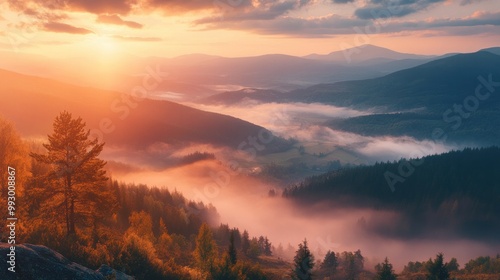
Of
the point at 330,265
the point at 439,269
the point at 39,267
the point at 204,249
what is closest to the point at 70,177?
the point at 39,267

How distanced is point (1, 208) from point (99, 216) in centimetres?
1121

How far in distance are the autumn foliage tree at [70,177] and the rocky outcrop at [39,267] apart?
9.54 meters

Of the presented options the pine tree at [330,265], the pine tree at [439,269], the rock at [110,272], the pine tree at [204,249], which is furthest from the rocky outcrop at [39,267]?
the pine tree at [330,265]

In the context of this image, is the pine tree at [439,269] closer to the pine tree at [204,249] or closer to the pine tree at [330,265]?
the pine tree at [204,249]

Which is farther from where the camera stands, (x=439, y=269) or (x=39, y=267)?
(x=439, y=269)

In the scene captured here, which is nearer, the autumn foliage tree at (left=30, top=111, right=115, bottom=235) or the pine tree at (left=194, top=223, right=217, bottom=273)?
the autumn foliage tree at (left=30, top=111, right=115, bottom=235)

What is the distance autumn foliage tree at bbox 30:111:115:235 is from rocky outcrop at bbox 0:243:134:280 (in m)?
9.54

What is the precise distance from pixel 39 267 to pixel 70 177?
39.9 ft

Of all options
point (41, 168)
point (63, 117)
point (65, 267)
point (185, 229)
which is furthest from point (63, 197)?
point (185, 229)

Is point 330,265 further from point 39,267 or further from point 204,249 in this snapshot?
point 39,267

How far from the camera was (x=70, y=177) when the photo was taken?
121 feet

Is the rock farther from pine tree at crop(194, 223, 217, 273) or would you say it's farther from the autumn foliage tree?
pine tree at crop(194, 223, 217, 273)

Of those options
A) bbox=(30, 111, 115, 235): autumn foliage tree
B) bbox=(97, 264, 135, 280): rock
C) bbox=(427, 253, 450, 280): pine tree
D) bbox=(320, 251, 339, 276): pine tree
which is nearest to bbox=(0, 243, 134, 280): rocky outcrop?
bbox=(97, 264, 135, 280): rock

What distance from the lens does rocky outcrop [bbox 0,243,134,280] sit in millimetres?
24844
